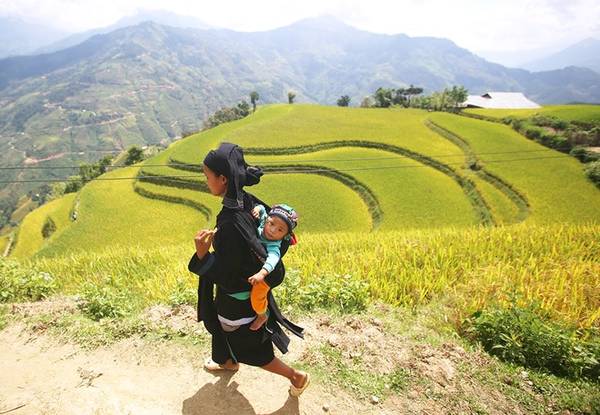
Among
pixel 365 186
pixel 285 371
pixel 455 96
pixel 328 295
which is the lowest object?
pixel 365 186

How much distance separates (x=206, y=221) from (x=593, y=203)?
90.0 ft

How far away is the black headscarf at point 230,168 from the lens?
272cm

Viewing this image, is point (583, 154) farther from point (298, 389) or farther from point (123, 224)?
point (123, 224)

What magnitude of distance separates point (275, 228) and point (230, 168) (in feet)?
1.98

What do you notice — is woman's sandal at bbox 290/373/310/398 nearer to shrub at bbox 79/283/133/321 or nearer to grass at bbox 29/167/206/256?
shrub at bbox 79/283/133/321

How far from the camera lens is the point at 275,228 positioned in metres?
2.74

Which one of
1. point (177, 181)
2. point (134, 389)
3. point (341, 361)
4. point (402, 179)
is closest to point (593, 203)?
point (402, 179)

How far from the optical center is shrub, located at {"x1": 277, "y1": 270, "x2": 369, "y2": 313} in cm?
508

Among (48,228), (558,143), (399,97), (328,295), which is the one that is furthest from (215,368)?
(399,97)

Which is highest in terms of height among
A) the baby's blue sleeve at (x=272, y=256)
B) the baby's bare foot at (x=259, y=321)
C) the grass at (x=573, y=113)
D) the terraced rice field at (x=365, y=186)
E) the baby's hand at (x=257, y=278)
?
the grass at (x=573, y=113)

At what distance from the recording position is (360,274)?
586 cm

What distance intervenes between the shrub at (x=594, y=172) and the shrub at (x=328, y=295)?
2867cm

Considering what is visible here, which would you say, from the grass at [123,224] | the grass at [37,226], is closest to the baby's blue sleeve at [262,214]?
the grass at [123,224]

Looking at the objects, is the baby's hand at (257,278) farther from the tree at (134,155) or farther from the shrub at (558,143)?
the tree at (134,155)
